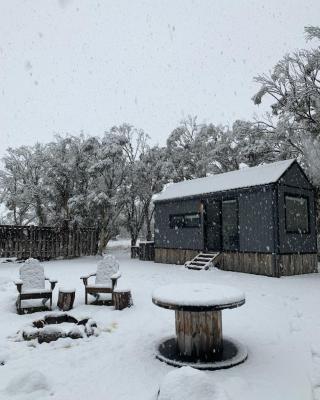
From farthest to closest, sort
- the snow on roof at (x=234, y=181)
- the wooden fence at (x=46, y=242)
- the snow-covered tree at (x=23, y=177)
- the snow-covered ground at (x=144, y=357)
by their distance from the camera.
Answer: the snow-covered tree at (x=23, y=177)
the wooden fence at (x=46, y=242)
the snow on roof at (x=234, y=181)
the snow-covered ground at (x=144, y=357)

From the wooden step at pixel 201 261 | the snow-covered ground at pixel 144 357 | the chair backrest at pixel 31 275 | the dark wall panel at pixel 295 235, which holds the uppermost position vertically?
the dark wall panel at pixel 295 235

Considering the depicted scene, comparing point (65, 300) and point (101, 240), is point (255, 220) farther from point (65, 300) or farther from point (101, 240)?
point (101, 240)

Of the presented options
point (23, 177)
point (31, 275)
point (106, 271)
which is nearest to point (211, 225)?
point (106, 271)

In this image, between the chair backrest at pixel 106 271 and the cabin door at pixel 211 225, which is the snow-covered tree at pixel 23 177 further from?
the chair backrest at pixel 106 271

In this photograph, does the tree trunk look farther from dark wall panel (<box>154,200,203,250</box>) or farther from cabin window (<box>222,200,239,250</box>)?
cabin window (<box>222,200,239,250</box>)

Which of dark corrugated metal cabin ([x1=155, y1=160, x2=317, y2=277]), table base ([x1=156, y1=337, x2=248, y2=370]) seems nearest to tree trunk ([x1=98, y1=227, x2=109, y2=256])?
dark corrugated metal cabin ([x1=155, y1=160, x2=317, y2=277])

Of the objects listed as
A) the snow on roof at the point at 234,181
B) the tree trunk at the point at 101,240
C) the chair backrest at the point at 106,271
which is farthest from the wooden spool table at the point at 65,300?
the tree trunk at the point at 101,240

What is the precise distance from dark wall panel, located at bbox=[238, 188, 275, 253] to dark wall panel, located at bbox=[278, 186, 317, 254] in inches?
15.5

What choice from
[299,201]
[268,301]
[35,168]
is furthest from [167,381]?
[35,168]

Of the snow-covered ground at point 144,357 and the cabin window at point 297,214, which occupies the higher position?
the cabin window at point 297,214

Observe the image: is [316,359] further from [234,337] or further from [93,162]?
[93,162]

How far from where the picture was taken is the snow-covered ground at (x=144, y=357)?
12.3ft

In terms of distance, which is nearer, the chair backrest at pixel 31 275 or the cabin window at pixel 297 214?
the chair backrest at pixel 31 275

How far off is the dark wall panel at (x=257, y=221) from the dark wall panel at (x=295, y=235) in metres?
0.39
